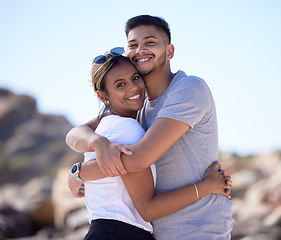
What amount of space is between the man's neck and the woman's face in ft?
0.46

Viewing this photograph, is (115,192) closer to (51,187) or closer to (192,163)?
(192,163)

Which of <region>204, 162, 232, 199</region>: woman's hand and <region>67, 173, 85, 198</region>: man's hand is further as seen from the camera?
<region>67, 173, 85, 198</region>: man's hand

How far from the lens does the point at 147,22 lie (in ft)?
11.9

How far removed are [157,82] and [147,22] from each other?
539 mm

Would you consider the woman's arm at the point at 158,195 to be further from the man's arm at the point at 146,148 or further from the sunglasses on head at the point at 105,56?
the sunglasses on head at the point at 105,56

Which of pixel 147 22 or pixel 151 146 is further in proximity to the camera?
pixel 147 22

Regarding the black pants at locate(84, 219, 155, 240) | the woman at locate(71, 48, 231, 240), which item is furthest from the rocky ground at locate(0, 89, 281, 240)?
the black pants at locate(84, 219, 155, 240)

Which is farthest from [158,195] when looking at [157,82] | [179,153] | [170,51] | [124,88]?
[170,51]

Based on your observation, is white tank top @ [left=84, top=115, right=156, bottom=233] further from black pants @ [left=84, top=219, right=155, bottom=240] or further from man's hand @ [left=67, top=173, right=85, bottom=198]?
man's hand @ [left=67, top=173, right=85, bottom=198]

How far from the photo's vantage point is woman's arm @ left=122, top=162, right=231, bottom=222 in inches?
110

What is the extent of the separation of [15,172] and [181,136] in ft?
94.8

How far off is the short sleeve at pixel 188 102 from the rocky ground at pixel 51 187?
622 centimetres

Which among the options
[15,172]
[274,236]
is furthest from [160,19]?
[15,172]

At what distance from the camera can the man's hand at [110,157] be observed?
2770 millimetres
